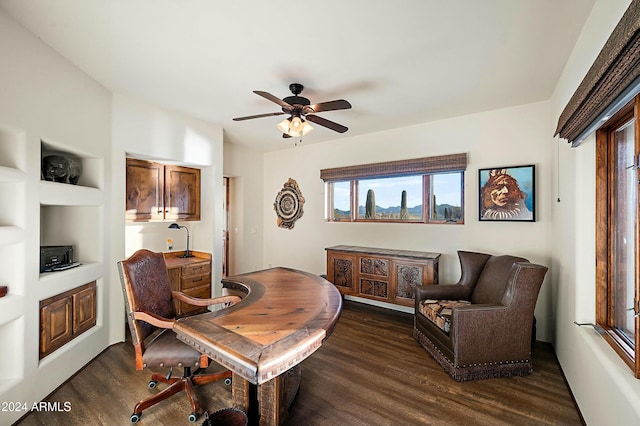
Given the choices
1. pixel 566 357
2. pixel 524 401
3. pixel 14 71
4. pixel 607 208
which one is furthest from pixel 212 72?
pixel 566 357

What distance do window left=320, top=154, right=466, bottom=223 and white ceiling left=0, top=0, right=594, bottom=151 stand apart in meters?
0.92

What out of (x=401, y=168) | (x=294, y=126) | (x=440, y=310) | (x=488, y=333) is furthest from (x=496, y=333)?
(x=294, y=126)

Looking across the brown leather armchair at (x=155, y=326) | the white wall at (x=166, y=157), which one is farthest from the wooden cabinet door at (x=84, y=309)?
the brown leather armchair at (x=155, y=326)

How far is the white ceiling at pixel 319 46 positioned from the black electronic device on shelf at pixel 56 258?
165cm

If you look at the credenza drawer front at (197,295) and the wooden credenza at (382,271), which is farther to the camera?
the credenza drawer front at (197,295)

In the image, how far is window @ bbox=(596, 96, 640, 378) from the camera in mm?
1610

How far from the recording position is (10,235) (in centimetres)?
193

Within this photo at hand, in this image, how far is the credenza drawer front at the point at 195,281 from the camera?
Answer: 3764 mm

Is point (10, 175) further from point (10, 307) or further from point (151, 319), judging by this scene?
point (151, 319)

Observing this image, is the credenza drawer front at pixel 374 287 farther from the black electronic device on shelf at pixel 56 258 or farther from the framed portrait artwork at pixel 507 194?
the black electronic device on shelf at pixel 56 258

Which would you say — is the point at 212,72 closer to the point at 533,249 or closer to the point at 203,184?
the point at 203,184

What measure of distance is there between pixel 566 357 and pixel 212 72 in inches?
154

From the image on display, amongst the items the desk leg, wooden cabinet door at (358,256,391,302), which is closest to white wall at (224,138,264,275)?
wooden cabinet door at (358,256,391,302)

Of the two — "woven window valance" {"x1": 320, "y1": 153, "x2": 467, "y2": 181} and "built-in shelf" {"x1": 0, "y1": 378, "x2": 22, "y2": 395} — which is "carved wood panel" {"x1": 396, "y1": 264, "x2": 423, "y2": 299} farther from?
"built-in shelf" {"x1": 0, "y1": 378, "x2": 22, "y2": 395}
